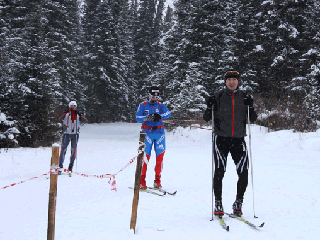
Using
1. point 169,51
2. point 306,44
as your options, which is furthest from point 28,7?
point 306,44

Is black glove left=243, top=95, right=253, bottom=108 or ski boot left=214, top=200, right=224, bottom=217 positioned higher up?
black glove left=243, top=95, right=253, bottom=108

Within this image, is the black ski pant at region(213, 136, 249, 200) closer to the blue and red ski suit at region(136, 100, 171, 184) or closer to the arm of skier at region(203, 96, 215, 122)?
the arm of skier at region(203, 96, 215, 122)

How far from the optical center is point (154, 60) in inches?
1565

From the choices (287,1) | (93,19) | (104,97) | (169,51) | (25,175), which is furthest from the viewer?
(93,19)

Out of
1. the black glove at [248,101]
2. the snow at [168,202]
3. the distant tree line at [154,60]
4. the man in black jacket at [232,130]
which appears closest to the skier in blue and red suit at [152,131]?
the snow at [168,202]

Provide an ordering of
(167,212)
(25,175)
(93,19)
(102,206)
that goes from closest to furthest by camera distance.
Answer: (167,212)
(102,206)
(25,175)
(93,19)

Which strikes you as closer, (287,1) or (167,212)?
(167,212)

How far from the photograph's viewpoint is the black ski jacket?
432 cm

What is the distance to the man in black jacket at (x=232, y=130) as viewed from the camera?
4.33m

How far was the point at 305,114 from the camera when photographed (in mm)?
13859

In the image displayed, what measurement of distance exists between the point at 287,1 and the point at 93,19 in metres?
25.9

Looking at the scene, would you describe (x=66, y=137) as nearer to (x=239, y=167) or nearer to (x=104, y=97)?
(x=239, y=167)

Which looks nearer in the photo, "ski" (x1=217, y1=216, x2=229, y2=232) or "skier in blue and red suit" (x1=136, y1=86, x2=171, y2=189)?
"ski" (x1=217, y1=216, x2=229, y2=232)

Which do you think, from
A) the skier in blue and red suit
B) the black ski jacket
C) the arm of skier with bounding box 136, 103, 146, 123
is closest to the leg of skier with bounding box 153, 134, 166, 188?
the skier in blue and red suit
